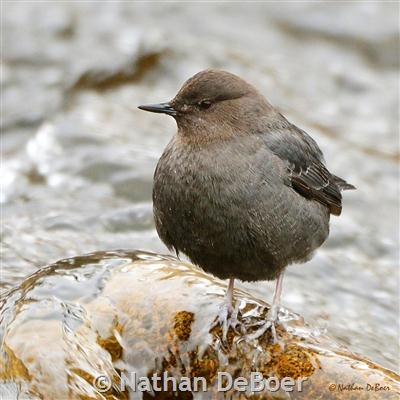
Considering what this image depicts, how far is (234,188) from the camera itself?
16.3ft

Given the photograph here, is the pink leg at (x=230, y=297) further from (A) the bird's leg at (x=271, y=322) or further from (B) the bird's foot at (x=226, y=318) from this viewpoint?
(A) the bird's leg at (x=271, y=322)

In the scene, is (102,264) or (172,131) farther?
(172,131)

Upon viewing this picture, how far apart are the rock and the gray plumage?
0.31 meters

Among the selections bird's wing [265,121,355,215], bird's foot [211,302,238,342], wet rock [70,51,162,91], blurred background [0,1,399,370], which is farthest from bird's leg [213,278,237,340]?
wet rock [70,51,162,91]

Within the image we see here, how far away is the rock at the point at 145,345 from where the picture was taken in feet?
15.4

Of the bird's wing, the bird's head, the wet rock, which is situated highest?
the bird's head

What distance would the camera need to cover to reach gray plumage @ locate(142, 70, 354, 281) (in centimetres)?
497

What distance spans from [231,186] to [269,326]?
81 centimetres

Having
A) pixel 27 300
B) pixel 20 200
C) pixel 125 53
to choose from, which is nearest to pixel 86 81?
pixel 125 53

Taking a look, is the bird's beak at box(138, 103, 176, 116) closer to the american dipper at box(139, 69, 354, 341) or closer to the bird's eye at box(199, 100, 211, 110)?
the american dipper at box(139, 69, 354, 341)

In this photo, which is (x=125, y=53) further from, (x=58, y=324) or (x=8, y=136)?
(x=58, y=324)

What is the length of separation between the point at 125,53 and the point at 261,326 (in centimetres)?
593

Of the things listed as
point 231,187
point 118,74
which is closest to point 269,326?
point 231,187

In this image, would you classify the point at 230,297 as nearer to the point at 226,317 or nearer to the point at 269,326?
the point at 226,317
